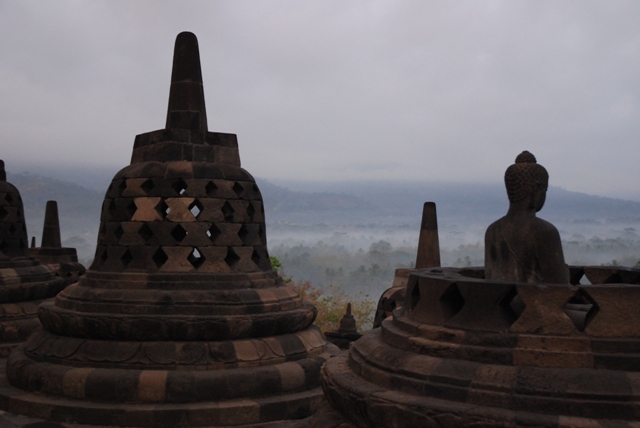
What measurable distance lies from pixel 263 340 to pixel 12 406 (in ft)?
8.72

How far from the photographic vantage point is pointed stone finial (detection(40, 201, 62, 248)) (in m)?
17.8

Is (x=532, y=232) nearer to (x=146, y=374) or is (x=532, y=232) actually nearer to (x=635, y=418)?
(x=635, y=418)

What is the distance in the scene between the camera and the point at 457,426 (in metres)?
3.58

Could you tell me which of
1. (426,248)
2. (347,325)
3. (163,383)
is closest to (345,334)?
(347,325)

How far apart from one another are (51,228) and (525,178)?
15.6 m

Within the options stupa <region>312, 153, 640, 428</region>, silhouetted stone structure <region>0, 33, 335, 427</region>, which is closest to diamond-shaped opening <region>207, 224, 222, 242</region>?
silhouetted stone structure <region>0, 33, 335, 427</region>

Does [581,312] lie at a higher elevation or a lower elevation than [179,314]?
higher

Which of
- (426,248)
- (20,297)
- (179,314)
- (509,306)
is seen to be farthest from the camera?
(426,248)

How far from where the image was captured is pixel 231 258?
824 centimetres

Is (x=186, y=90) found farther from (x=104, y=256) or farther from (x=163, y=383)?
(x=163, y=383)

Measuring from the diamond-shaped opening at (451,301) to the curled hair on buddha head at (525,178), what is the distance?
817 mm

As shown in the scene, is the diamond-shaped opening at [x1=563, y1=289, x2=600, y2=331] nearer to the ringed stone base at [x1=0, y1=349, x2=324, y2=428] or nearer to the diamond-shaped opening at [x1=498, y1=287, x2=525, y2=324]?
the diamond-shaped opening at [x1=498, y1=287, x2=525, y2=324]

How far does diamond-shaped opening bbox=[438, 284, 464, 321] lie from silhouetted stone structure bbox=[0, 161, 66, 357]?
792cm

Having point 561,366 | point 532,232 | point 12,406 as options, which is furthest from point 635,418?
point 12,406
